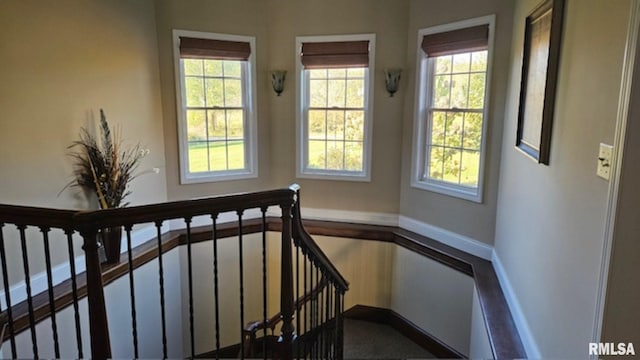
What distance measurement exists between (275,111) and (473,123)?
214 cm

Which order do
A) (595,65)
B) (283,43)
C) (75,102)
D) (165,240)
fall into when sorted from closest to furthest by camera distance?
1. (595,65)
2. (75,102)
3. (165,240)
4. (283,43)

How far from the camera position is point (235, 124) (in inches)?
179

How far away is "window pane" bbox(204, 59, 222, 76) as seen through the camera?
4289 millimetres

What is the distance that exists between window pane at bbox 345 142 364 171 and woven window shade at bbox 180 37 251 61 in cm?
148

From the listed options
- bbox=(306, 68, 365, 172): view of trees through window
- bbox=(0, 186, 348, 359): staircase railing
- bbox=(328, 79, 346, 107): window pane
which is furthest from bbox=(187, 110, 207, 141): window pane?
bbox=(0, 186, 348, 359): staircase railing

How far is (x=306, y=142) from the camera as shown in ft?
15.2

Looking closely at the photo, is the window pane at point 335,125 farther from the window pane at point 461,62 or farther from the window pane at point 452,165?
the window pane at point 461,62

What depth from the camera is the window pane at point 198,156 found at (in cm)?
435

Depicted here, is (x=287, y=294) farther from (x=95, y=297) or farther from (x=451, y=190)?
(x=451, y=190)

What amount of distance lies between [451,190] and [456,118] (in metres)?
0.67

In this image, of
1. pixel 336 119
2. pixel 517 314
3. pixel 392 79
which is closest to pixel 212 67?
pixel 336 119

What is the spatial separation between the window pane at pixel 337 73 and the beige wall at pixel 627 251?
334 cm

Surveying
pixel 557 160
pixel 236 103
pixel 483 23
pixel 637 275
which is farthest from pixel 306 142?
pixel 637 275

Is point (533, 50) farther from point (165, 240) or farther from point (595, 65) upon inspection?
point (165, 240)
